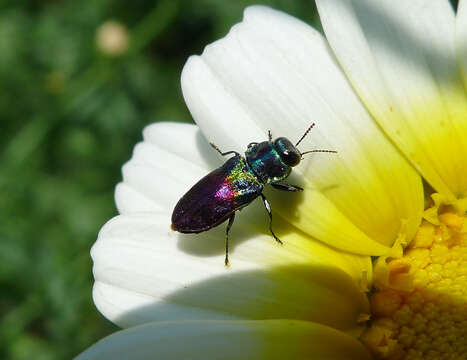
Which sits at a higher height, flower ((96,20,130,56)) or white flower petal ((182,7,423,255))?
flower ((96,20,130,56))

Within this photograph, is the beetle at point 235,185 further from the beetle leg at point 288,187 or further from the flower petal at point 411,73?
the flower petal at point 411,73

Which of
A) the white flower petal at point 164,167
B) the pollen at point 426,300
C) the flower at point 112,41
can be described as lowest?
the pollen at point 426,300

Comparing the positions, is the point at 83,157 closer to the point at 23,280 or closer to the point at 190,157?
the point at 23,280

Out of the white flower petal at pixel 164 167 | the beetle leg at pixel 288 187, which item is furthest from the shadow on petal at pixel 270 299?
the white flower petal at pixel 164 167

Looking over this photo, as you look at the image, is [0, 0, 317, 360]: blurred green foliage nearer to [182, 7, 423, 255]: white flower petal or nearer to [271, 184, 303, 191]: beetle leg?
[182, 7, 423, 255]: white flower petal

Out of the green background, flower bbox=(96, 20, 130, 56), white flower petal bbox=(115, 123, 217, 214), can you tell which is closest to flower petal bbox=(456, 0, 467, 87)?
white flower petal bbox=(115, 123, 217, 214)

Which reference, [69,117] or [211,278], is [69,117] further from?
[211,278]

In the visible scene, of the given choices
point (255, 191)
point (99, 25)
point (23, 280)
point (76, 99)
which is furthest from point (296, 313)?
point (99, 25)
